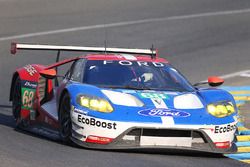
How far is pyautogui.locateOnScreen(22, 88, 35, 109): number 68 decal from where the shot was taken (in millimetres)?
11320

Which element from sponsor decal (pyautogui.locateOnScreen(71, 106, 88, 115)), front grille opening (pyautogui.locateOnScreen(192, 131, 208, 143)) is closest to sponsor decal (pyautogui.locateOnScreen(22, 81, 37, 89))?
sponsor decal (pyautogui.locateOnScreen(71, 106, 88, 115))

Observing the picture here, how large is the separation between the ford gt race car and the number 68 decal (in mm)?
342

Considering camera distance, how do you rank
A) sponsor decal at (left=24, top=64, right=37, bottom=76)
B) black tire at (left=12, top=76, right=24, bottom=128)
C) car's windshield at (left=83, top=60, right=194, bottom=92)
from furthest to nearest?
black tire at (left=12, top=76, right=24, bottom=128) → sponsor decal at (left=24, top=64, right=37, bottom=76) → car's windshield at (left=83, top=60, right=194, bottom=92)

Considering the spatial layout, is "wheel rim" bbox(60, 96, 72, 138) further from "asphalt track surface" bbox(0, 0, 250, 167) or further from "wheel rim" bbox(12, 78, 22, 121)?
"wheel rim" bbox(12, 78, 22, 121)

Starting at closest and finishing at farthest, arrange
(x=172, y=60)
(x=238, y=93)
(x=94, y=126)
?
(x=94, y=126) → (x=238, y=93) → (x=172, y=60)

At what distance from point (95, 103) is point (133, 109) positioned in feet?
1.38

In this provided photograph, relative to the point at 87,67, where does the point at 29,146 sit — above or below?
below

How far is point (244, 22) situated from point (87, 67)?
13984 mm

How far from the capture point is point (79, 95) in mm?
9414

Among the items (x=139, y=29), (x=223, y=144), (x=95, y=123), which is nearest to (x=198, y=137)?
(x=223, y=144)

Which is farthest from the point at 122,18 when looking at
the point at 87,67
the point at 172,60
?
the point at 87,67

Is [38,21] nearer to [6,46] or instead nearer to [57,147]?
[6,46]

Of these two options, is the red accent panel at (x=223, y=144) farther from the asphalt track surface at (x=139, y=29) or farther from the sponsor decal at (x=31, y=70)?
the sponsor decal at (x=31, y=70)

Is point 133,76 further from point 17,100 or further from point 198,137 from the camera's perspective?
point 17,100
